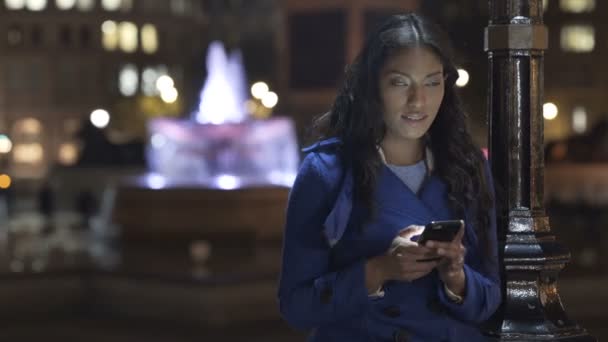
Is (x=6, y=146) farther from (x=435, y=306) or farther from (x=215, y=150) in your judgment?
(x=435, y=306)

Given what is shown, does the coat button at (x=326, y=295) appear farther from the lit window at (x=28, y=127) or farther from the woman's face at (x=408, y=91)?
the lit window at (x=28, y=127)

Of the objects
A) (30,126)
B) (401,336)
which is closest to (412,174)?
(401,336)

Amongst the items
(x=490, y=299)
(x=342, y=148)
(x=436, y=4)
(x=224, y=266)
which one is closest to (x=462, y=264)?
(x=490, y=299)

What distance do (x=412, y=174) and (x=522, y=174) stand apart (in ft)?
5.54

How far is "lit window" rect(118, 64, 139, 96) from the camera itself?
102250 mm

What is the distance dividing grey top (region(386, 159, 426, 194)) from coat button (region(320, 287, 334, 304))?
370mm

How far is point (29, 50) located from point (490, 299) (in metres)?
98.3

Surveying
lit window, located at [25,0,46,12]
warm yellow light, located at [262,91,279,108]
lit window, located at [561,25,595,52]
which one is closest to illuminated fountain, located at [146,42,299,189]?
warm yellow light, located at [262,91,279,108]

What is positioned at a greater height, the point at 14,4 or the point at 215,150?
the point at 14,4

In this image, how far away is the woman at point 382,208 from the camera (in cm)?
405

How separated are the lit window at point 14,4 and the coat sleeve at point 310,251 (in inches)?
3851

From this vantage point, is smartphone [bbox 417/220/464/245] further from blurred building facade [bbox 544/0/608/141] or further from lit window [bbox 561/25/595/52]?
lit window [bbox 561/25/595/52]

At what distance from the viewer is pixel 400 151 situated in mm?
4176

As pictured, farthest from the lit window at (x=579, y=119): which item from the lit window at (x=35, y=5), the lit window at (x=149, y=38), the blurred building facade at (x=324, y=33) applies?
the blurred building facade at (x=324, y=33)
